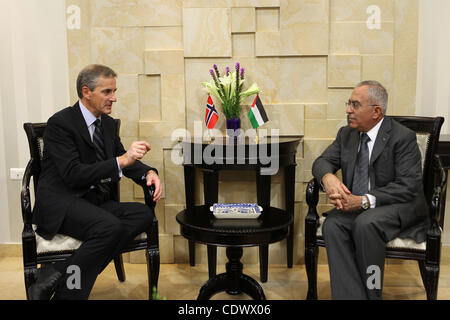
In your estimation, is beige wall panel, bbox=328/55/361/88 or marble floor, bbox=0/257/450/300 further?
beige wall panel, bbox=328/55/361/88

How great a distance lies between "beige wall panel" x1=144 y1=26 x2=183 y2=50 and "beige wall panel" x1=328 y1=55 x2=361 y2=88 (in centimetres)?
121

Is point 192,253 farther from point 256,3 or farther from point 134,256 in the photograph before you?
point 256,3

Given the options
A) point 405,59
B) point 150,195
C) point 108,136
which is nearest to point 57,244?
point 150,195

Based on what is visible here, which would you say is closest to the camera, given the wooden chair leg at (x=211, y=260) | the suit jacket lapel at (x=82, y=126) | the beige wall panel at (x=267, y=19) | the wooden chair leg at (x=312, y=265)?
the suit jacket lapel at (x=82, y=126)

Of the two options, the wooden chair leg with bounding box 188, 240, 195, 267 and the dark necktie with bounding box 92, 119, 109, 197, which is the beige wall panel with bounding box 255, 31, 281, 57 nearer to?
the dark necktie with bounding box 92, 119, 109, 197

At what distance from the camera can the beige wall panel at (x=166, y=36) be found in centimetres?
409

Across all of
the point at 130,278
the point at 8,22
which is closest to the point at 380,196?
the point at 130,278

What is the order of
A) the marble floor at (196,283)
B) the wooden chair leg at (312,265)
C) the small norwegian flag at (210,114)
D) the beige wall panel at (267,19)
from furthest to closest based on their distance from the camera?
the beige wall panel at (267,19) < the small norwegian flag at (210,114) < the marble floor at (196,283) < the wooden chair leg at (312,265)

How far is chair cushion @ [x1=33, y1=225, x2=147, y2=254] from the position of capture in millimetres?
3051

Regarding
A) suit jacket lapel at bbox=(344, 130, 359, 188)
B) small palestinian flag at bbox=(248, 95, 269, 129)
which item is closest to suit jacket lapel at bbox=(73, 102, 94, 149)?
small palestinian flag at bbox=(248, 95, 269, 129)

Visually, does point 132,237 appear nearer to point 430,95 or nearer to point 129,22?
point 129,22

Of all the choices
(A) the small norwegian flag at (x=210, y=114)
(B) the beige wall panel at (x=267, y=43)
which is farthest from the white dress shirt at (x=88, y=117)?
(B) the beige wall panel at (x=267, y=43)

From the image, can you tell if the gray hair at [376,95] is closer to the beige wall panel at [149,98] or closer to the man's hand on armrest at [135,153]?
the man's hand on armrest at [135,153]

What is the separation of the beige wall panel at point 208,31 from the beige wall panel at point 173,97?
26 centimetres
